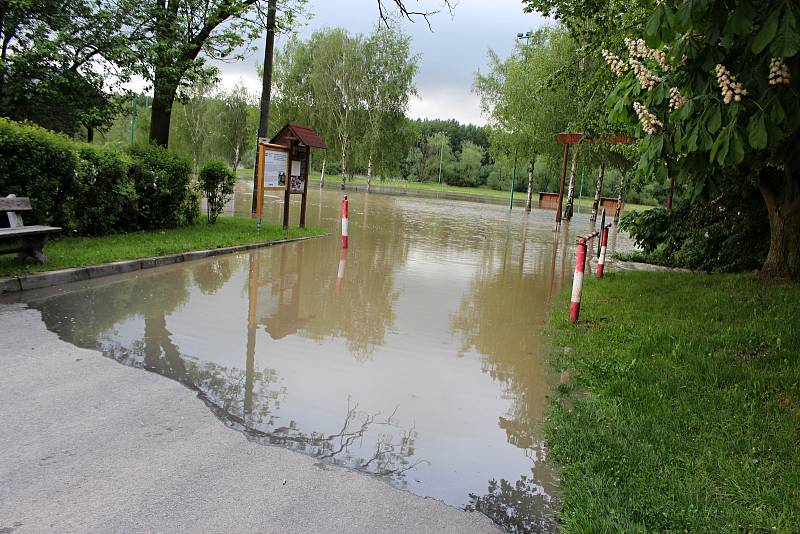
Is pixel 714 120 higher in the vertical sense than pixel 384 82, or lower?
lower

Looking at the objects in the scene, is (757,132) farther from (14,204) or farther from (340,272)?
(14,204)

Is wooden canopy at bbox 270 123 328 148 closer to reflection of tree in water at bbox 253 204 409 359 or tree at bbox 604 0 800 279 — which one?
reflection of tree in water at bbox 253 204 409 359

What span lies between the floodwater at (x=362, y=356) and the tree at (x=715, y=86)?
2.32 metres

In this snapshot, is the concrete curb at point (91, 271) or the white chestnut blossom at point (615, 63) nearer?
the white chestnut blossom at point (615, 63)

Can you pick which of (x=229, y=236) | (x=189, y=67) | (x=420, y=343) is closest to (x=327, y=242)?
(x=229, y=236)

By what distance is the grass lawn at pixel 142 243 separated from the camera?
8617 mm

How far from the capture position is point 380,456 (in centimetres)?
396

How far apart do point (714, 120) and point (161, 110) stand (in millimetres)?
14846

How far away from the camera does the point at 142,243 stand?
11164 mm

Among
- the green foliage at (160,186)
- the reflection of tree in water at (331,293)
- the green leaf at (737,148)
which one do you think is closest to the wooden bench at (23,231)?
the reflection of tree in water at (331,293)

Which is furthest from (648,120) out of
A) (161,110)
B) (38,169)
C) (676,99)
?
(161,110)

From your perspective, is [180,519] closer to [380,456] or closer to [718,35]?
[380,456]

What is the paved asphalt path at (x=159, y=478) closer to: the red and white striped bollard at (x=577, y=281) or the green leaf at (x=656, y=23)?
the green leaf at (x=656, y=23)

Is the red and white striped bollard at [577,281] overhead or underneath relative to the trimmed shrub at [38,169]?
underneath
